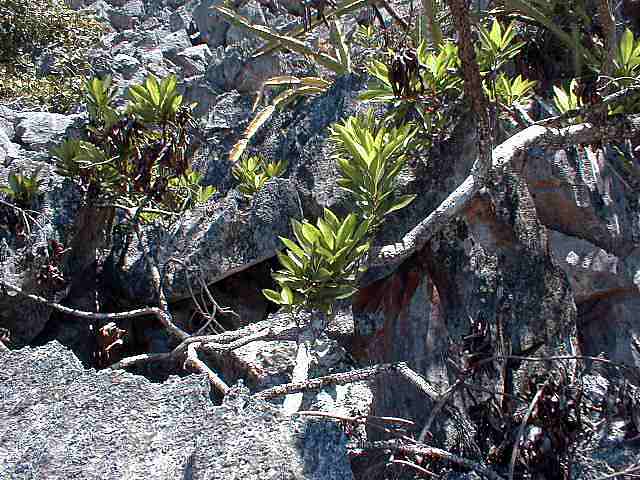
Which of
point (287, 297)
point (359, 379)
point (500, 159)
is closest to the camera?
point (359, 379)

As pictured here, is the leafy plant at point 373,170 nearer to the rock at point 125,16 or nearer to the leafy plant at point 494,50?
the leafy plant at point 494,50

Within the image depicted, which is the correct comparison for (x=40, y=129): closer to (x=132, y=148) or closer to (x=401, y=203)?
(x=132, y=148)

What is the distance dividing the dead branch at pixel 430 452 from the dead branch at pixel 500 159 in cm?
70

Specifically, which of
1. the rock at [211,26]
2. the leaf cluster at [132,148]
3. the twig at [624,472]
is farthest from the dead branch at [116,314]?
the rock at [211,26]

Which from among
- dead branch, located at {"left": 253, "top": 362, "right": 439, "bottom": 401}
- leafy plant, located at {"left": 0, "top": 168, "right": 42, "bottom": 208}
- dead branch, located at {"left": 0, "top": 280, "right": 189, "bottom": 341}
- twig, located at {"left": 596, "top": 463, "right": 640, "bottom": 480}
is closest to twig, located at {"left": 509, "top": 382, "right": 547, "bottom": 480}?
twig, located at {"left": 596, "top": 463, "right": 640, "bottom": 480}

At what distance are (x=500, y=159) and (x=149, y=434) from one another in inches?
65.1

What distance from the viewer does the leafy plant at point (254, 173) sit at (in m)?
3.40

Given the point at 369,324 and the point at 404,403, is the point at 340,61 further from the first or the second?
the point at 404,403

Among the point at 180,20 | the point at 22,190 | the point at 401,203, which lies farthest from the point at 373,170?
the point at 180,20

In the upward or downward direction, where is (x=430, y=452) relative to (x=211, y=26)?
downward

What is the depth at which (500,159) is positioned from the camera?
2.50 m

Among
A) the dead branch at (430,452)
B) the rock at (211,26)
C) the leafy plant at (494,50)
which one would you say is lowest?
the dead branch at (430,452)

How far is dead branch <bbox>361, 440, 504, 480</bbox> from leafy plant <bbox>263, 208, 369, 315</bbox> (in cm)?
49

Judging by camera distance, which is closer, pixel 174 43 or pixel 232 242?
pixel 232 242
